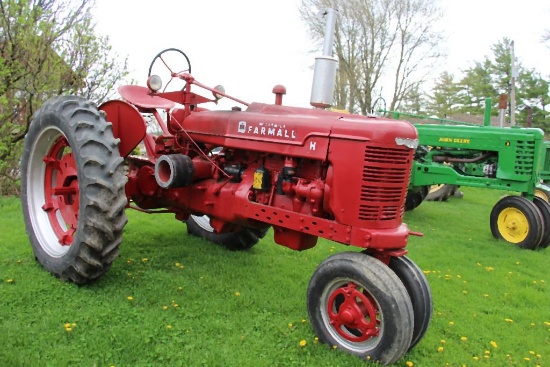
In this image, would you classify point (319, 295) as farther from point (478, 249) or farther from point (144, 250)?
point (478, 249)

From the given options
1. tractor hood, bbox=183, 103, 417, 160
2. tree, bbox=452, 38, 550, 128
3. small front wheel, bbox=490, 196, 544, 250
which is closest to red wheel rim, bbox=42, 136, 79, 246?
tractor hood, bbox=183, 103, 417, 160

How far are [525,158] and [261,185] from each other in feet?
16.5

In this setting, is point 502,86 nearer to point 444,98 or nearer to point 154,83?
point 444,98

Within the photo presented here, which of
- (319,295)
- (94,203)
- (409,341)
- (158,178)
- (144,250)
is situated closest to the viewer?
(409,341)

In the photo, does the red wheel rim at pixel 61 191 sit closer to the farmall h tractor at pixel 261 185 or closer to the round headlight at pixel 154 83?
the farmall h tractor at pixel 261 185

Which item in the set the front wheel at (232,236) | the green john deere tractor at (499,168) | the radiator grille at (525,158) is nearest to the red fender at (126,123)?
the front wheel at (232,236)

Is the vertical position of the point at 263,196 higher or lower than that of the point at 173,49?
lower

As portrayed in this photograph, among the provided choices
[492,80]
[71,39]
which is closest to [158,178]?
[71,39]

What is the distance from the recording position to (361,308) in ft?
9.72

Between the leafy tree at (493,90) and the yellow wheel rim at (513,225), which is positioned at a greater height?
the leafy tree at (493,90)

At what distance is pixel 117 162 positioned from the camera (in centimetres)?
360

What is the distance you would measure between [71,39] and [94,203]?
5.04 m

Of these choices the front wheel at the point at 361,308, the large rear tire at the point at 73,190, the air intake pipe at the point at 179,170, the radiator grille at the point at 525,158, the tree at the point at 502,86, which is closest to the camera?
the front wheel at the point at 361,308

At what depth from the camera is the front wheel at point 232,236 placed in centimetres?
497
